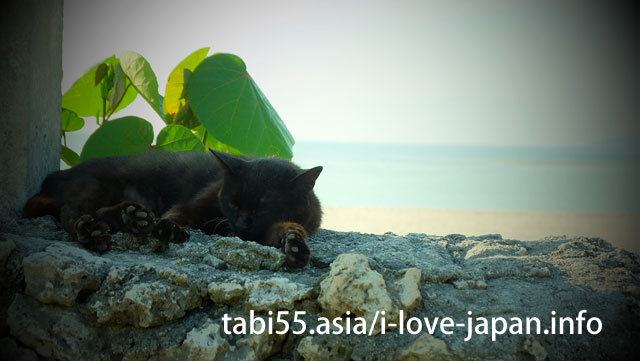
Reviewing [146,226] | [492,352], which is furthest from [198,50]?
[492,352]

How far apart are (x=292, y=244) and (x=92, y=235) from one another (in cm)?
69

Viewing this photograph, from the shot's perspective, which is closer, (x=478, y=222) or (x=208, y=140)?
(x=208, y=140)

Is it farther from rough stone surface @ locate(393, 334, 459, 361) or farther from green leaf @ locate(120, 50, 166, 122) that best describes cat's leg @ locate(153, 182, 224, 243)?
rough stone surface @ locate(393, 334, 459, 361)

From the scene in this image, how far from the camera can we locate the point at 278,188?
2139mm

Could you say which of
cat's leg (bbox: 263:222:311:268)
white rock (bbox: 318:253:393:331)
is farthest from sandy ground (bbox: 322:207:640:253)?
white rock (bbox: 318:253:393:331)

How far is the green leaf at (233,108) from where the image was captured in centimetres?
264

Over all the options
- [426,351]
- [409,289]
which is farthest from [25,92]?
[426,351]

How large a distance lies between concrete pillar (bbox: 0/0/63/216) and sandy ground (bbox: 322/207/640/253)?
4.35 meters

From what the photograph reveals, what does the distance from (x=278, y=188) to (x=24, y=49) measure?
1.12 meters

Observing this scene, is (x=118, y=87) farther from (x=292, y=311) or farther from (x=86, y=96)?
(x=292, y=311)

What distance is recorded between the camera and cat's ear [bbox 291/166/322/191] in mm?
2084

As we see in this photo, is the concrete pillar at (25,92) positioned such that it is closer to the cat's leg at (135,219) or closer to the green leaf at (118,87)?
the cat's leg at (135,219)

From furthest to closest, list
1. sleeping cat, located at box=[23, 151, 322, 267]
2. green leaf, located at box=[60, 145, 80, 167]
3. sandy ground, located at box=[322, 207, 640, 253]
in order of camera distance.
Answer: sandy ground, located at box=[322, 207, 640, 253]
green leaf, located at box=[60, 145, 80, 167]
sleeping cat, located at box=[23, 151, 322, 267]

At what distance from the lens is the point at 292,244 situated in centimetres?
170
